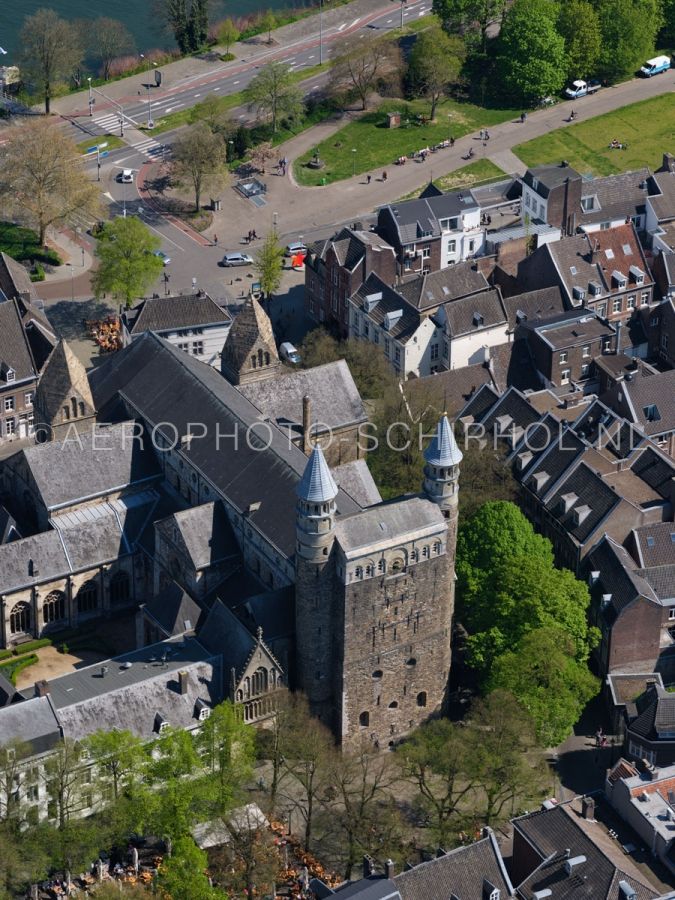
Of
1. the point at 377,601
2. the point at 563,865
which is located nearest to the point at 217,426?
the point at 377,601

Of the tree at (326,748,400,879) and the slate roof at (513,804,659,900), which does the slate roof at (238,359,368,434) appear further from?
the slate roof at (513,804,659,900)

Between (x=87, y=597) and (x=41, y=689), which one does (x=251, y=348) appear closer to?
(x=87, y=597)

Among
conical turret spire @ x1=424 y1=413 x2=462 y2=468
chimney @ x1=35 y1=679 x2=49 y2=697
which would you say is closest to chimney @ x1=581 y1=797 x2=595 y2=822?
conical turret spire @ x1=424 y1=413 x2=462 y2=468

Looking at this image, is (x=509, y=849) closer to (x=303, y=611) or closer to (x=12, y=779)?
(x=303, y=611)

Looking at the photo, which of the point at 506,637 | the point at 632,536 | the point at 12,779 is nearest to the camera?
the point at 12,779

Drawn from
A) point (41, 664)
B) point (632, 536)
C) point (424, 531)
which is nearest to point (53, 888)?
point (41, 664)

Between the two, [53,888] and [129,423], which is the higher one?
[129,423]

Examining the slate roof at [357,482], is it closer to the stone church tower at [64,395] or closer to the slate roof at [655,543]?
the slate roof at [655,543]
